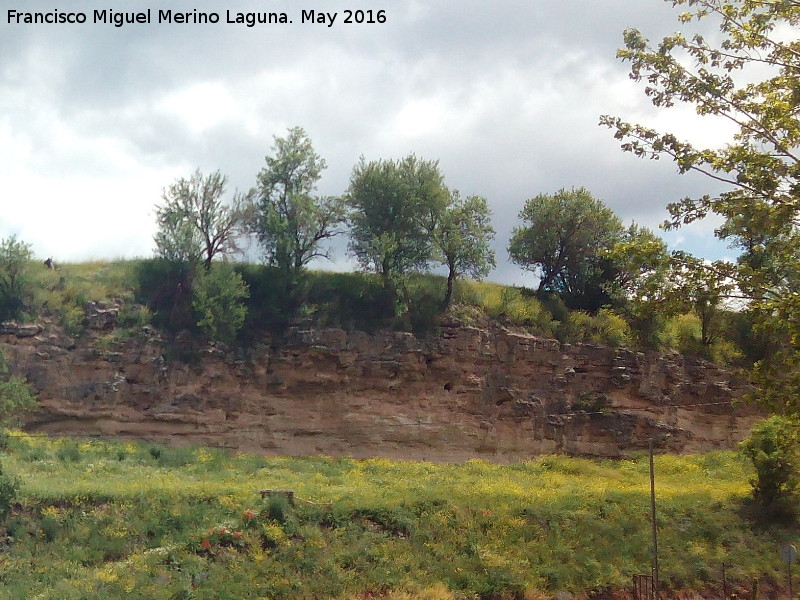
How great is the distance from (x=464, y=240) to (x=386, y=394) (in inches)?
242

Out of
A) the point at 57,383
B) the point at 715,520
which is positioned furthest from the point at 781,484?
the point at 57,383

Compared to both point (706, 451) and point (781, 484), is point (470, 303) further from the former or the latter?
point (781, 484)

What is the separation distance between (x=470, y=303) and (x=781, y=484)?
12.2 m

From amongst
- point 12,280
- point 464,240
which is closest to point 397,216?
point 464,240

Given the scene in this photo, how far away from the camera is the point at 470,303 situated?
90.3 feet

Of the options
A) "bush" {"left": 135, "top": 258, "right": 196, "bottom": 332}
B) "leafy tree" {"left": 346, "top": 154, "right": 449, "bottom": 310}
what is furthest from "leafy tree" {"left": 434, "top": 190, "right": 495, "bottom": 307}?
"bush" {"left": 135, "top": 258, "right": 196, "bottom": 332}

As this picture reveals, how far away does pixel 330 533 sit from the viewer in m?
14.6

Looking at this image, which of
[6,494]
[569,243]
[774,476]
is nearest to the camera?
[6,494]

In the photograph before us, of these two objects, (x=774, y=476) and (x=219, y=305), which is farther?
(x=219, y=305)

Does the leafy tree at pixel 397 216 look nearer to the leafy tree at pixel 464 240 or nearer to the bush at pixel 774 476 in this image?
the leafy tree at pixel 464 240

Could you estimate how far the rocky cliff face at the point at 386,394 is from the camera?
22547mm

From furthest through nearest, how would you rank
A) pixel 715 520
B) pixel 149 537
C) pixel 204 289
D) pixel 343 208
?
pixel 343 208, pixel 204 289, pixel 715 520, pixel 149 537

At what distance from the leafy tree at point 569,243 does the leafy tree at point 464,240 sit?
3599 millimetres

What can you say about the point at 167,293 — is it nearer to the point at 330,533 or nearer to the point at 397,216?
the point at 397,216
